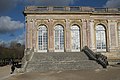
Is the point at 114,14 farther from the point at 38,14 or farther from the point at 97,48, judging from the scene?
the point at 38,14


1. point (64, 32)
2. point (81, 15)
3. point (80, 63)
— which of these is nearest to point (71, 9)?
point (81, 15)

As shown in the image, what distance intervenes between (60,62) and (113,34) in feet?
36.5

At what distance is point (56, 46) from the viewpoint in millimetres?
28250

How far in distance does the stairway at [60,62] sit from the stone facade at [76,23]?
12.1 feet

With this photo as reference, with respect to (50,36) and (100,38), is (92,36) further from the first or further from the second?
(50,36)

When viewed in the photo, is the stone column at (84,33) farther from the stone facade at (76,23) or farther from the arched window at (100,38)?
the arched window at (100,38)

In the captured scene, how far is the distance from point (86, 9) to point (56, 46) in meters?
6.54

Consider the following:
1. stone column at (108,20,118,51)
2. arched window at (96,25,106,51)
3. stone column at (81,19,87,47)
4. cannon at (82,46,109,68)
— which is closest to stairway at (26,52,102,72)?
cannon at (82,46,109,68)

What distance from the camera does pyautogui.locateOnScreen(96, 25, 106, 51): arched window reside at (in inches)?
1152

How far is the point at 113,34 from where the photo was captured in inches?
1152

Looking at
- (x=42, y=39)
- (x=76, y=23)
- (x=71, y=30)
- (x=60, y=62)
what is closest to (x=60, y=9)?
(x=76, y=23)

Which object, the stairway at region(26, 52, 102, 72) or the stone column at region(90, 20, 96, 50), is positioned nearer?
the stairway at region(26, 52, 102, 72)

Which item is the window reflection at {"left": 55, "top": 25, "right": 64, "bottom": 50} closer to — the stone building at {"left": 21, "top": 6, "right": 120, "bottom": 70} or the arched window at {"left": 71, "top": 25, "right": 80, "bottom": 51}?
the stone building at {"left": 21, "top": 6, "right": 120, "bottom": 70}

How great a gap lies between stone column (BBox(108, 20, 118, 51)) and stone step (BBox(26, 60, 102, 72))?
351 inches
